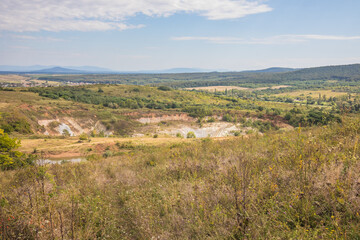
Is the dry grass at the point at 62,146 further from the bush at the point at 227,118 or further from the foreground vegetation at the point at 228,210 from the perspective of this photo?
the bush at the point at 227,118

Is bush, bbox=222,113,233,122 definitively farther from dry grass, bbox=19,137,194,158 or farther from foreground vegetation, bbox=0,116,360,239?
foreground vegetation, bbox=0,116,360,239

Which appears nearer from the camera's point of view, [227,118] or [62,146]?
[62,146]

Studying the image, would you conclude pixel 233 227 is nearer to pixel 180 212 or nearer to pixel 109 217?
pixel 180 212

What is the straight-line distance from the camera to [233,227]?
3.49m

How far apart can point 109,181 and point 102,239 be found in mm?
3237

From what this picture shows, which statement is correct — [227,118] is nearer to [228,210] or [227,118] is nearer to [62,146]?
[62,146]

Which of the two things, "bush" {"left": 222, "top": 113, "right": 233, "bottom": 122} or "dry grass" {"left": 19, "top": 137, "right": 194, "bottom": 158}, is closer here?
"dry grass" {"left": 19, "top": 137, "right": 194, "bottom": 158}

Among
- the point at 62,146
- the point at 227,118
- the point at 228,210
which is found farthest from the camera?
the point at 227,118

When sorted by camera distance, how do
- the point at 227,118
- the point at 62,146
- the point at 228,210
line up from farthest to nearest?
the point at 227,118, the point at 62,146, the point at 228,210

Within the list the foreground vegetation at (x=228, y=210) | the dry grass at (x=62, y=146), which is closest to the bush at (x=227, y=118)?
the dry grass at (x=62, y=146)

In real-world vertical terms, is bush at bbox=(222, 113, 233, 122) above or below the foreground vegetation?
below

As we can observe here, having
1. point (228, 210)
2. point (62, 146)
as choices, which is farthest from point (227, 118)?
point (228, 210)

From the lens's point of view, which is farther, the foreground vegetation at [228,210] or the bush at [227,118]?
the bush at [227,118]

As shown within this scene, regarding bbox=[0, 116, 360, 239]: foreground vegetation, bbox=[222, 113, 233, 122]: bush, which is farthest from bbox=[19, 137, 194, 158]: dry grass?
bbox=[222, 113, 233, 122]: bush
